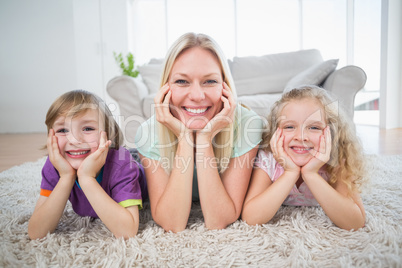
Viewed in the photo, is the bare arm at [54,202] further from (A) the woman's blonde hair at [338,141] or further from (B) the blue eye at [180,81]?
(A) the woman's blonde hair at [338,141]

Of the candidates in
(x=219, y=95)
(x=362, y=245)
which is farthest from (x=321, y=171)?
(x=219, y=95)

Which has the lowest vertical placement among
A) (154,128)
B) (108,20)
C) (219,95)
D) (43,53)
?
(154,128)

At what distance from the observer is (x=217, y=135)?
4.04 ft

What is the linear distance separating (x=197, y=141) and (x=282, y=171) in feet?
1.25

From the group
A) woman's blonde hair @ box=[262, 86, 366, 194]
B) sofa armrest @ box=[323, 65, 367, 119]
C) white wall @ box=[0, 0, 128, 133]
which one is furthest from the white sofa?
white wall @ box=[0, 0, 128, 133]

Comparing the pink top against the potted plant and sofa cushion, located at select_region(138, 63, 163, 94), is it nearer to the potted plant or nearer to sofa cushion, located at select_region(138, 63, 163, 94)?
sofa cushion, located at select_region(138, 63, 163, 94)

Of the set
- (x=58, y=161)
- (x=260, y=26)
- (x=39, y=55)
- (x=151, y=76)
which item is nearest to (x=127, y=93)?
(x=151, y=76)

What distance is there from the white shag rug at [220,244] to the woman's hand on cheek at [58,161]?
221 mm

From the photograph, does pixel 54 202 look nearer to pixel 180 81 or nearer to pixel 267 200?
pixel 180 81

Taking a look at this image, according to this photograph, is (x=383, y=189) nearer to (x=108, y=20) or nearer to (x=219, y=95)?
(x=219, y=95)

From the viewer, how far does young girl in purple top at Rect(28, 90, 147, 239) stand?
3.20 ft

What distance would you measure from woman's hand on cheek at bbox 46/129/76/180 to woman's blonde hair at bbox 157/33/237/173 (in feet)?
1.12

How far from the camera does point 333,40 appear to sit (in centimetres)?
574

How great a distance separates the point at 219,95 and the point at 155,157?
0.36m
